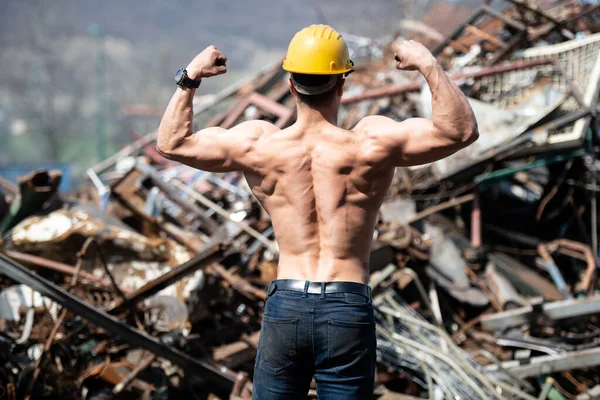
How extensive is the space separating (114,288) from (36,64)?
29.7 metres

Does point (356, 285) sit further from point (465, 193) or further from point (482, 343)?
point (465, 193)

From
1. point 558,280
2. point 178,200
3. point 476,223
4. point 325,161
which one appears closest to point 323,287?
point 325,161

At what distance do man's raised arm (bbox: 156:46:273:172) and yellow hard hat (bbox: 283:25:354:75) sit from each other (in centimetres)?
36

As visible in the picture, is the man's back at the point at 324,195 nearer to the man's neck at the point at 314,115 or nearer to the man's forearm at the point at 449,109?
the man's neck at the point at 314,115

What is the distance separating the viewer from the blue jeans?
2486 mm

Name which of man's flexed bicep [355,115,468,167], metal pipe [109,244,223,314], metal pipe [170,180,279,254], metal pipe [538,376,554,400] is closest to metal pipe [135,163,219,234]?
metal pipe [170,180,279,254]

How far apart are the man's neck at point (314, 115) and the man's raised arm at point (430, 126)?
163 millimetres

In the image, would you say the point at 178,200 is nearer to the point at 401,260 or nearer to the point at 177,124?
the point at 401,260

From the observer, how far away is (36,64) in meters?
30.7

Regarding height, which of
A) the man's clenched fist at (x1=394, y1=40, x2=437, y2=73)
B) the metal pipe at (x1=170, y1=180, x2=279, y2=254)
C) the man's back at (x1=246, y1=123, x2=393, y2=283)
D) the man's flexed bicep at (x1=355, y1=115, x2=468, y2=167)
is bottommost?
the metal pipe at (x1=170, y1=180, x2=279, y2=254)

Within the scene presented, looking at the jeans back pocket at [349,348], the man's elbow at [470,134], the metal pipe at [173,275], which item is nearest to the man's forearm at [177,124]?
the jeans back pocket at [349,348]

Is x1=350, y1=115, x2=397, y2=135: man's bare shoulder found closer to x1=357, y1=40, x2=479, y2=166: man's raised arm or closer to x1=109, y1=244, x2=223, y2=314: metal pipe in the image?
x1=357, y1=40, x2=479, y2=166: man's raised arm

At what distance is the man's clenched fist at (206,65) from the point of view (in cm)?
274

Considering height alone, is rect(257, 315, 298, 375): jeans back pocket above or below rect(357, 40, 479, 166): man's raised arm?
below
